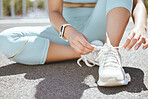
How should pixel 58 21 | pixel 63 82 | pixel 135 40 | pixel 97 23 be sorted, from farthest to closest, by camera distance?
pixel 97 23 → pixel 58 21 → pixel 63 82 → pixel 135 40

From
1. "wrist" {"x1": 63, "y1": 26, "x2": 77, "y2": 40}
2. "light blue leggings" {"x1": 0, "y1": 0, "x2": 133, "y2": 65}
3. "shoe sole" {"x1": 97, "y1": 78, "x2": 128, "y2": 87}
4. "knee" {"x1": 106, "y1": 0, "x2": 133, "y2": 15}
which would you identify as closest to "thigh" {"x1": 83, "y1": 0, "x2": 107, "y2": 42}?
"light blue leggings" {"x1": 0, "y1": 0, "x2": 133, "y2": 65}

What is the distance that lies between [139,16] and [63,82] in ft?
1.66

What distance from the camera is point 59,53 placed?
1.23 m

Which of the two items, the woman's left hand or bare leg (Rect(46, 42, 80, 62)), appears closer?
the woman's left hand

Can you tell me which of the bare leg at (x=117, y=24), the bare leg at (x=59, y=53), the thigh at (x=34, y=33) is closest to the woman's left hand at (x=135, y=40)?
the bare leg at (x=117, y=24)

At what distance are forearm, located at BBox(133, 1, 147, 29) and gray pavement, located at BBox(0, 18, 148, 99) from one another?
273 millimetres

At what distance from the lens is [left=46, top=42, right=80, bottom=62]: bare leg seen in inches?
47.8

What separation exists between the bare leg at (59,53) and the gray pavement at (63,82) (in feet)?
0.12

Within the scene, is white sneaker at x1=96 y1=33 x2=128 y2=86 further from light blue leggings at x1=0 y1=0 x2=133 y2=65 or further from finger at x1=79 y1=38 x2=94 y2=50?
light blue leggings at x1=0 y1=0 x2=133 y2=65

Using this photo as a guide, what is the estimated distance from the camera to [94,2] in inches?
50.5

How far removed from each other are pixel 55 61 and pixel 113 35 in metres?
0.49

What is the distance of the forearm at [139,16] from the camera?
0.91 metres

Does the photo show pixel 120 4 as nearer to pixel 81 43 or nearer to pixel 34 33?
pixel 81 43

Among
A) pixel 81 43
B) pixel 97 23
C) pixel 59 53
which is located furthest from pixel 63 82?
pixel 97 23
